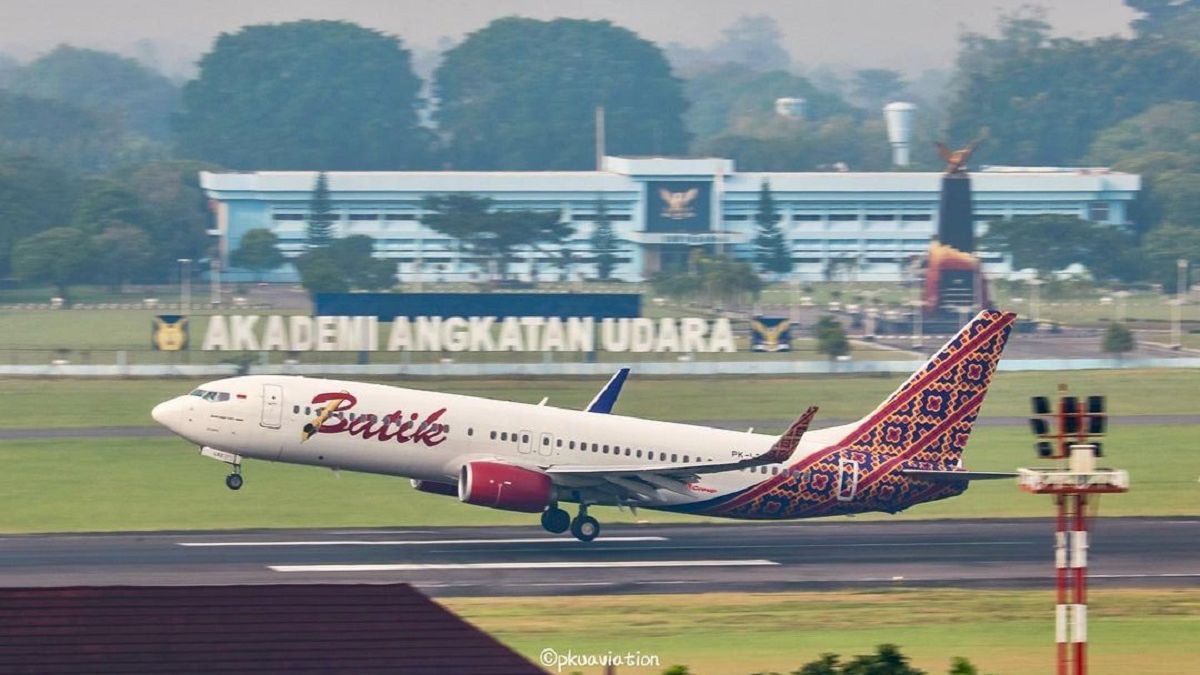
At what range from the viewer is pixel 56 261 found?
14825 cm

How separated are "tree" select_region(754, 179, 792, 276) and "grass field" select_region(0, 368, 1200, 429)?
3133 inches

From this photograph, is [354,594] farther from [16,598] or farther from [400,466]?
[400,466]

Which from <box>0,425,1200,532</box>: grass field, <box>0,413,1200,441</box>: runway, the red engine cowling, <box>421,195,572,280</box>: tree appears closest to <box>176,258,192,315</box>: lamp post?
Answer: <box>421,195,572,280</box>: tree

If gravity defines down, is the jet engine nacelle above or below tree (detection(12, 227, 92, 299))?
below

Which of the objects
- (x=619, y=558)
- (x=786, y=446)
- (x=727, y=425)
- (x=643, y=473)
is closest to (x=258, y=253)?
(x=727, y=425)

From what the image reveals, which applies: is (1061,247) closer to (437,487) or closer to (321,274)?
(321,274)

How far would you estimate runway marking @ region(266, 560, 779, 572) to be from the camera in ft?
148

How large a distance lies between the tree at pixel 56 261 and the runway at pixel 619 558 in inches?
4034

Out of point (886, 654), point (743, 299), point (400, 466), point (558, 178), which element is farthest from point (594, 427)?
point (558, 178)

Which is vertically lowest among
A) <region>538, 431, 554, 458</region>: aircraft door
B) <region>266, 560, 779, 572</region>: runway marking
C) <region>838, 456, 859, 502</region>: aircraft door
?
<region>266, 560, 779, 572</region>: runway marking

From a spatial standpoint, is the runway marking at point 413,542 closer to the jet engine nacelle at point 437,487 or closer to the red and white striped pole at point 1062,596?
the jet engine nacelle at point 437,487

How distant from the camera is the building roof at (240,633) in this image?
2542cm

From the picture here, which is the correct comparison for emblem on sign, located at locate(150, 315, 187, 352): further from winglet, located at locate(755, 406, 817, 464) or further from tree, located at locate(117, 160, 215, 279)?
winglet, located at locate(755, 406, 817, 464)


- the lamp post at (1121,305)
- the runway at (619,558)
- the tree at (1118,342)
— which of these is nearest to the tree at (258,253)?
the lamp post at (1121,305)
